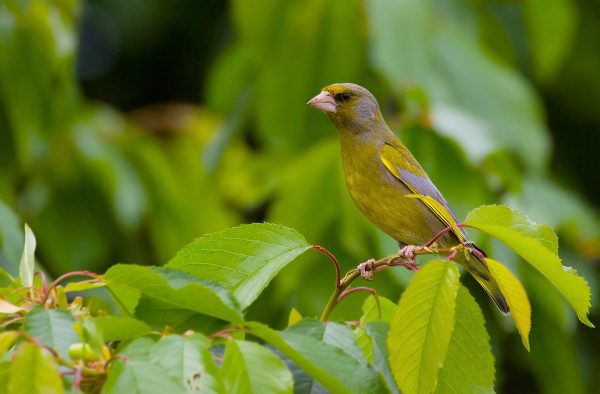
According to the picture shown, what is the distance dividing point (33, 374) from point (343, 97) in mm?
2501

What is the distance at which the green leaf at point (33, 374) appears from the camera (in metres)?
1.94

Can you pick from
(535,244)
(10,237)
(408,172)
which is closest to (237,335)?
(535,244)

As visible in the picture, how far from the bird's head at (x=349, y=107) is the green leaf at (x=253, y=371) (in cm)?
207

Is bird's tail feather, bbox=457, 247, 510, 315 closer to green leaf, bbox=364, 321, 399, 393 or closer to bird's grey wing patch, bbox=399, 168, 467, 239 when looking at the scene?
bird's grey wing patch, bbox=399, 168, 467, 239

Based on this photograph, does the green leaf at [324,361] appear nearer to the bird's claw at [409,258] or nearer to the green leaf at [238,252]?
the green leaf at [238,252]

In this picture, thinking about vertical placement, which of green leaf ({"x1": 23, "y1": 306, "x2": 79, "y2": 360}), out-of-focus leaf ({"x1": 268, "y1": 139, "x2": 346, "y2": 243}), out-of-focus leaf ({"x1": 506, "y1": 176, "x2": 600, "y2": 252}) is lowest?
out-of-focus leaf ({"x1": 506, "y1": 176, "x2": 600, "y2": 252})

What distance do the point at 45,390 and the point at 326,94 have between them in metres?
2.51

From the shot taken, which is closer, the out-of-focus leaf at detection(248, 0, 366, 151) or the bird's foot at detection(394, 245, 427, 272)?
the bird's foot at detection(394, 245, 427, 272)

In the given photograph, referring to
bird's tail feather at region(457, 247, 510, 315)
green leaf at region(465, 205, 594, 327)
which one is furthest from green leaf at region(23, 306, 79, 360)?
bird's tail feather at region(457, 247, 510, 315)

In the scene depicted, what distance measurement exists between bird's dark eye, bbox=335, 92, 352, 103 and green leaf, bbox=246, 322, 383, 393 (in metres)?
1.99

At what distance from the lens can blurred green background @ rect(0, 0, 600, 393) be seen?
17.8ft

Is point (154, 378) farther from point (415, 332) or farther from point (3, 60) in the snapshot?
point (3, 60)

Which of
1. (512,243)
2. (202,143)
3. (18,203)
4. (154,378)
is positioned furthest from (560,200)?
(154,378)

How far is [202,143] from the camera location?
7934mm
